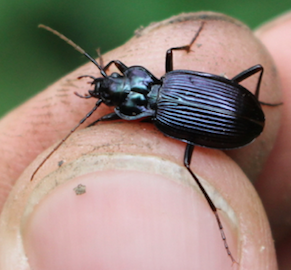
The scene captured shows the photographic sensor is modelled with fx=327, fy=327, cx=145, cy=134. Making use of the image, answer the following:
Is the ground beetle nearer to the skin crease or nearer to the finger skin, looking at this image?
the skin crease

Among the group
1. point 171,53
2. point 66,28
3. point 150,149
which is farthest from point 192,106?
point 66,28

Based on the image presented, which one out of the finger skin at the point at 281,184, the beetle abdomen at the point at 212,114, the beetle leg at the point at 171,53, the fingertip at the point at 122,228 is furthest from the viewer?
the finger skin at the point at 281,184

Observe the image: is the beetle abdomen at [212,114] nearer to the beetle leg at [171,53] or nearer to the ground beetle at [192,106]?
the ground beetle at [192,106]

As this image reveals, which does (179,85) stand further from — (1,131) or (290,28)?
(290,28)

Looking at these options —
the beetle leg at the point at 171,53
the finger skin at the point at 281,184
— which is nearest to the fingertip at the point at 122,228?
the beetle leg at the point at 171,53

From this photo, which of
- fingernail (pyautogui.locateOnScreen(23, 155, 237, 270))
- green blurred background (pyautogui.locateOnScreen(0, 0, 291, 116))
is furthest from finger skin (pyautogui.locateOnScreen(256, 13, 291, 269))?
green blurred background (pyautogui.locateOnScreen(0, 0, 291, 116))

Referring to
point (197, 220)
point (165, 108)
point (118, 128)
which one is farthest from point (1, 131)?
point (197, 220)

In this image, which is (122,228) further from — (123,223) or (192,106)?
(192,106)
